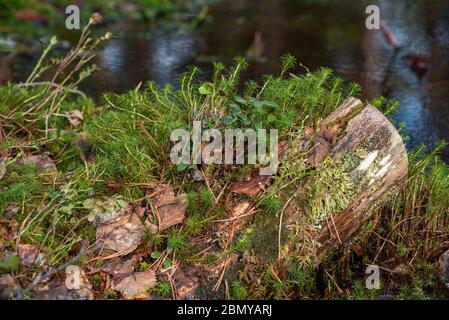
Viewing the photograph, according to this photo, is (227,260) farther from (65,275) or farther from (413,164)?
(413,164)

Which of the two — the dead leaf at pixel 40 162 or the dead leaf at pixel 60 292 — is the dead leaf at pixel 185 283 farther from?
the dead leaf at pixel 40 162

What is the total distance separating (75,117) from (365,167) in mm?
2045

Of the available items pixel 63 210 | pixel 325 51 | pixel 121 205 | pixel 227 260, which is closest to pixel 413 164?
pixel 227 260

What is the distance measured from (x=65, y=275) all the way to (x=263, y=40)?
4922 millimetres

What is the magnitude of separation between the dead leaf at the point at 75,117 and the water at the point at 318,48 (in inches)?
55.7

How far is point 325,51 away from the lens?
259 inches

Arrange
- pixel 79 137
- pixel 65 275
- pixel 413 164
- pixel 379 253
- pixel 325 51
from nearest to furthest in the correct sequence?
pixel 65 275 < pixel 379 253 < pixel 413 164 < pixel 79 137 < pixel 325 51

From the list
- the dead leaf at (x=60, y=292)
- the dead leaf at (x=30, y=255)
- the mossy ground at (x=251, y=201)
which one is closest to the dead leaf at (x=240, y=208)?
the mossy ground at (x=251, y=201)

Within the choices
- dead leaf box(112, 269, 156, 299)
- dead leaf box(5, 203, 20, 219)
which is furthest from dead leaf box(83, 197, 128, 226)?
dead leaf box(5, 203, 20, 219)

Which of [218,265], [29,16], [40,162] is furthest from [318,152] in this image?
[29,16]

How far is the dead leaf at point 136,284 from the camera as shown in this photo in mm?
2475

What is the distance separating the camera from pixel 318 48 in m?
6.68

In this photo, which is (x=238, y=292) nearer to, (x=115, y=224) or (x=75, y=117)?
(x=115, y=224)

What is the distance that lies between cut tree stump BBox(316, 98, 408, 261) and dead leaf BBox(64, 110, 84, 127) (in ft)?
6.05
